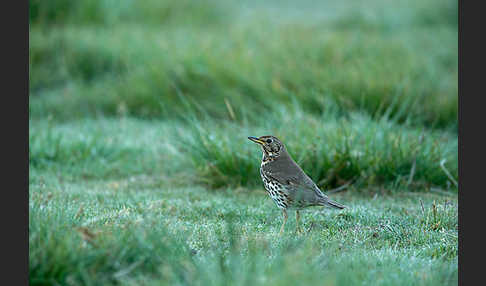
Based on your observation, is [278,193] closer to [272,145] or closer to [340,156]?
[272,145]

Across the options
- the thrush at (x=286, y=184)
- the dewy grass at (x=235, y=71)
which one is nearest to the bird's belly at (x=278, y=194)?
the thrush at (x=286, y=184)

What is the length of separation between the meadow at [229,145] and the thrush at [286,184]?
0.19 meters

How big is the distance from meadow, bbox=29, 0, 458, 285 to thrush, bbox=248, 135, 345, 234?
187 mm

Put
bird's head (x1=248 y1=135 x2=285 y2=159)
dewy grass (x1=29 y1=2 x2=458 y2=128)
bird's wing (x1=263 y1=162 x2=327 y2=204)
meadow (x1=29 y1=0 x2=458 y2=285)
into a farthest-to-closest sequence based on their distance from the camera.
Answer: dewy grass (x1=29 y1=2 x2=458 y2=128) → bird's head (x1=248 y1=135 x2=285 y2=159) → bird's wing (x1=263 y1=162 x2=327 y2=204) → meadow (x1=29 y1=0 x2=458 y2=285)

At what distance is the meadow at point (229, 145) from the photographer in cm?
346

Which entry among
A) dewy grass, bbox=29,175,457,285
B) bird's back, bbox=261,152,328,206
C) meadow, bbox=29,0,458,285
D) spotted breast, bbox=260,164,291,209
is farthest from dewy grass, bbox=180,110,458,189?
spotted breast, bbox=260,164,291,209

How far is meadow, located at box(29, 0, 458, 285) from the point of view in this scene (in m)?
3.46

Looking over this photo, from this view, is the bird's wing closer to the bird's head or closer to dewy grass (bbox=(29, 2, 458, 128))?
the bird's head

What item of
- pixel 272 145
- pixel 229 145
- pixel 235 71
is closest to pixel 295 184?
pixel 272 145

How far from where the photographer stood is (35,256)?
336cm

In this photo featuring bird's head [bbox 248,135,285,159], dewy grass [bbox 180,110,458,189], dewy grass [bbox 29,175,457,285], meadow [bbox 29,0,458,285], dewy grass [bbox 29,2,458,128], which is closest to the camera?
dewy grass [bbox 29,175,457,285]

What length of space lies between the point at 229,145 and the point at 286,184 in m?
1.68

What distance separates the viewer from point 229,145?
6129 mm

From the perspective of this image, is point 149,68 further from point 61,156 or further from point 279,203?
point 279,203
